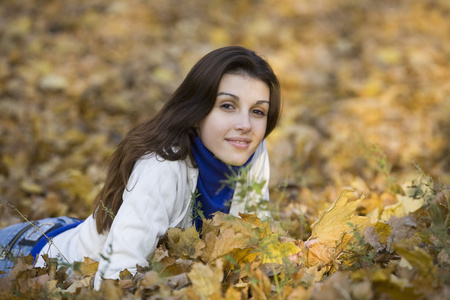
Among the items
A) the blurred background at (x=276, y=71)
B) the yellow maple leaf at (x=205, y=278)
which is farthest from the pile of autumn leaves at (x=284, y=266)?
the blurred background at (x=276, y=71)

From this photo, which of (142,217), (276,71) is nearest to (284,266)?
(142,217)

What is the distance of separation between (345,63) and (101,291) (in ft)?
18.7

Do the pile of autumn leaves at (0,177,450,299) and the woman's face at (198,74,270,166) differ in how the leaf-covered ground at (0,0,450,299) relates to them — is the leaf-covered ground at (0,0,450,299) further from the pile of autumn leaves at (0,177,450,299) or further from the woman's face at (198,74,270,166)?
the woman's face at (198,74,270,166)

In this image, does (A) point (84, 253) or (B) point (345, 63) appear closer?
(A) point (84, 253)

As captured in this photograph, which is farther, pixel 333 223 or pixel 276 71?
pixel 276 71

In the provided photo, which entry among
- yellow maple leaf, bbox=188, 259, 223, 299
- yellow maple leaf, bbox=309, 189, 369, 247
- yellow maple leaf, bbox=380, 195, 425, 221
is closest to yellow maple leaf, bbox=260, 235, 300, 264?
yellow maple leaf, bbox=309, 189, 369, 247

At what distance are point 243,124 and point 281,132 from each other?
2.93 meters

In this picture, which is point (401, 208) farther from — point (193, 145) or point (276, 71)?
point (276, 71)

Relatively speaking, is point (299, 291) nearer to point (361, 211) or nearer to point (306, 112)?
point (361, 211)

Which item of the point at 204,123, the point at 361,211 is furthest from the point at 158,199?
the point at 361,211

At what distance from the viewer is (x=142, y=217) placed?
195 cm

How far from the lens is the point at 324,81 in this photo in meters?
6.34

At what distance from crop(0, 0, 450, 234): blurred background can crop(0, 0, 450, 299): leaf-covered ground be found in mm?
22

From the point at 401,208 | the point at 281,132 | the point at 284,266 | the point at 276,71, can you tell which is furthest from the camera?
the point at 276,71
